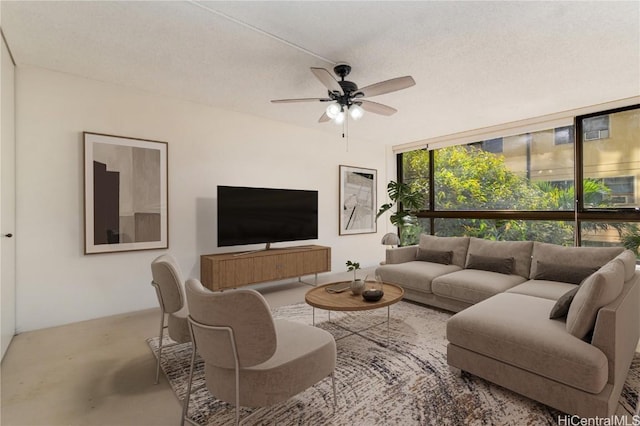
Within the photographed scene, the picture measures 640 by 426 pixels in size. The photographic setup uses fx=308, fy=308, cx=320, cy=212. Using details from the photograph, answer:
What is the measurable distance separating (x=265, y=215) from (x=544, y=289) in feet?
10.8

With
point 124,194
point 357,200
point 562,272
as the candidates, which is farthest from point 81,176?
point 562,272

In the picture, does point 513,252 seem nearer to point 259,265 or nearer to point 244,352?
point 259,265

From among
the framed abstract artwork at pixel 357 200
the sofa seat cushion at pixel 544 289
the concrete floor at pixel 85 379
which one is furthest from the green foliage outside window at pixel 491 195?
the concrete floor at pixel 85 379

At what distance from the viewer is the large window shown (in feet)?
13.1

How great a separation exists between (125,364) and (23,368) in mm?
715

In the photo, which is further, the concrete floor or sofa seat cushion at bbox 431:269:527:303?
sofa seat cushion at bbox 431:269:527:303

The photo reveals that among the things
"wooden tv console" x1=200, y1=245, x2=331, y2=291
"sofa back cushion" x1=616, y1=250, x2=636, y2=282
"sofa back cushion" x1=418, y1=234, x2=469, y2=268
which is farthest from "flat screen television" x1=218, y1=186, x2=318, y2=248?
"sofa back cushion" x1=616, y1=250, x2=636, y2=282

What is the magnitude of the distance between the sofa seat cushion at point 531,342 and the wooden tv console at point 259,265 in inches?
100

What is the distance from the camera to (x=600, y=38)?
2.48m

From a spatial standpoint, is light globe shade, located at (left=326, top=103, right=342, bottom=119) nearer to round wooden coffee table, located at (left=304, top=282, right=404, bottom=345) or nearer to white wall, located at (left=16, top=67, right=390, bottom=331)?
round wooden coffee table, located at (left=304, top=282, right=404, bottom=345)

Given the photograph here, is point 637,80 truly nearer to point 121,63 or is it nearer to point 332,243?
point 332,243

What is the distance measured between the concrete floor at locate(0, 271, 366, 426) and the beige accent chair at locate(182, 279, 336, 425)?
500mm

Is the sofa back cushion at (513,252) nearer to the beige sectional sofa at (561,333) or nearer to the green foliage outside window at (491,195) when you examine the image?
the beige sectional sofa at (561,333)

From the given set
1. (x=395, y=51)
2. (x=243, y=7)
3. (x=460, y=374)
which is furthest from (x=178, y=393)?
(x=395, y=51)
